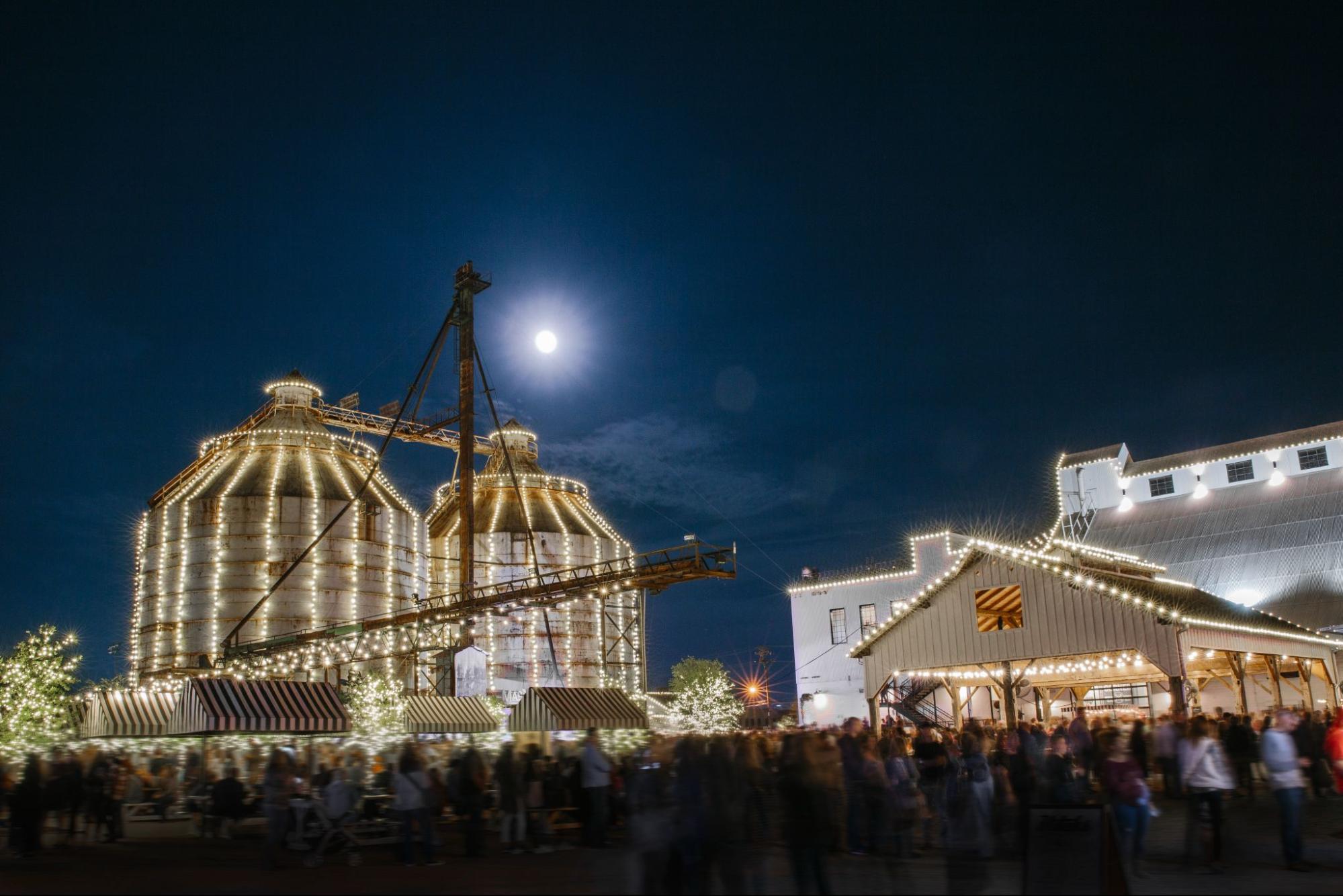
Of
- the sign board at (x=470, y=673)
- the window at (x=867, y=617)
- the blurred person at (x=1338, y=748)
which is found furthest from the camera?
the sign board at (x=470, y=673)

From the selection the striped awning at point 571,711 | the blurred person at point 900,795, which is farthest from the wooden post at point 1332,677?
the blurred person at point 900,795

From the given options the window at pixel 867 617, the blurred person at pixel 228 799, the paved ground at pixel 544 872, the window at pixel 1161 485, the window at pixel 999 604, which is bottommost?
the paved ground at pixel 544 872

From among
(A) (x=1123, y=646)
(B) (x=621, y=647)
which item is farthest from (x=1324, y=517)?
(B) (x=621, y=647)

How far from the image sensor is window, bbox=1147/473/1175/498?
50062 millimetres

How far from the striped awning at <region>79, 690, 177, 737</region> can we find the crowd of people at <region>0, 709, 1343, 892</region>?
0.91 m

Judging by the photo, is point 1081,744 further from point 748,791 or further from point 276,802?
point 276,802

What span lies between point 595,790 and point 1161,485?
42.0 metres

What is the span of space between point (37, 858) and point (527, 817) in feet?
24.5

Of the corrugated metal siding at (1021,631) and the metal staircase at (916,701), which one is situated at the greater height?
the corrugated metal siding at (1021,631)

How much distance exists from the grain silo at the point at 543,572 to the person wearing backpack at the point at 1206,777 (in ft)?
139

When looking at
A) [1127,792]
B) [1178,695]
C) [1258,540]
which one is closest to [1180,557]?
[1258,540]

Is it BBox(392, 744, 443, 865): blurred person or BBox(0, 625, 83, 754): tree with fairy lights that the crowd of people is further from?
BBox(0, 625, 83, 754): tree with fairy lights

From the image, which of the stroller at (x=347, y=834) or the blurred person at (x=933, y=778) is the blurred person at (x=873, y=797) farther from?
the stroller at (x=347, y=834)

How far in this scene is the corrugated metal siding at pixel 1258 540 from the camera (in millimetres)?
40062
